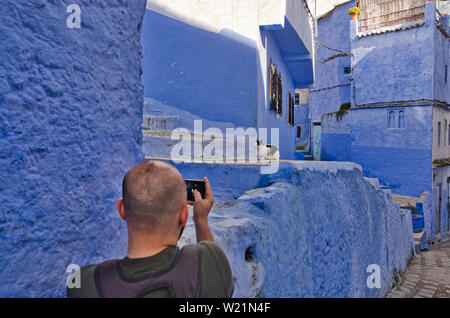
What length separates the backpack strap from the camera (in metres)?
1.13

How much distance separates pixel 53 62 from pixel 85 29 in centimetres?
30

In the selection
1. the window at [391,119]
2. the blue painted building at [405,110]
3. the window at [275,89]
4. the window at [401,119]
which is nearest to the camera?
the window at [275,89]

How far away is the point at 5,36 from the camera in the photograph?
1370 mm

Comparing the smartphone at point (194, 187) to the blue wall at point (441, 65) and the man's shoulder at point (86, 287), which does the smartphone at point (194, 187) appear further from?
the blue wall at point (441, 65)

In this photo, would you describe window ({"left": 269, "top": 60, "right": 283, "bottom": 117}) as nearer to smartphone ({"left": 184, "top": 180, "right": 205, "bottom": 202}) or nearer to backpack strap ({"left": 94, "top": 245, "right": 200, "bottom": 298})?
smartphone ({"left": 184, "top": 180, "right": 205, "bottom": 202})

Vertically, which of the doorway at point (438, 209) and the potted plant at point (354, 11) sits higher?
the potted plant at point (354, 11)

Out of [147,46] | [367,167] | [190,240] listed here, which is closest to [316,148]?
[367,167]

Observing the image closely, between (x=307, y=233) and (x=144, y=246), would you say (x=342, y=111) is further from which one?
(x=144, y=246)


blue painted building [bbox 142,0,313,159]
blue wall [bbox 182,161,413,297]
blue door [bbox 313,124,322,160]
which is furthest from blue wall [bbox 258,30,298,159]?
blue door [bbox 313,124,322,160]

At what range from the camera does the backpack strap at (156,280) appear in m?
1.13

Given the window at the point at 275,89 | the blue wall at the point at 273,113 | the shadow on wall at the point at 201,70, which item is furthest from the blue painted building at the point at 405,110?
the shadow on wall at the point at 201,70

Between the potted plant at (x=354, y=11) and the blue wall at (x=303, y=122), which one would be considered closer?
the potted plant at (x=354, y=11)
